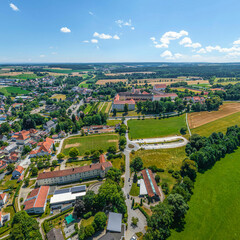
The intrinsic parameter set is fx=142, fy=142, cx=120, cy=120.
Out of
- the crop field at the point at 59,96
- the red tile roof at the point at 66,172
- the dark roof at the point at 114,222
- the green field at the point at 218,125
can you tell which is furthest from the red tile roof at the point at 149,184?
the crop field at the point at 59,96

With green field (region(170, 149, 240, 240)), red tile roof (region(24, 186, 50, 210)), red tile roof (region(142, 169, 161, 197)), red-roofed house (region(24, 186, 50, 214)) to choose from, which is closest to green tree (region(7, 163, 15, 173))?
red-roofed house (region(24, 186, 50, 214))

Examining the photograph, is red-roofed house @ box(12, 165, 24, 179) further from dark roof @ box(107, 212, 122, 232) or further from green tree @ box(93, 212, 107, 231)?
dark roof @ box(107, 212, 122, 232)

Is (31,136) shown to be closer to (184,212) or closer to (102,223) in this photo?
(102,223)

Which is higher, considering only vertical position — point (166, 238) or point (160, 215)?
point (160, 215)

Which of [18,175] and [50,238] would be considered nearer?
[50,238]

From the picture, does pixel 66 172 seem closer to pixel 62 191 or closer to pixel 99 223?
pixel 62 191

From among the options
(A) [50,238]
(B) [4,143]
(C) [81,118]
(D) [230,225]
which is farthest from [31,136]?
(D) [230,225]

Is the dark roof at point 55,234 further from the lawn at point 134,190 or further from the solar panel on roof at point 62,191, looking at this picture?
the lawn at point 134,190
